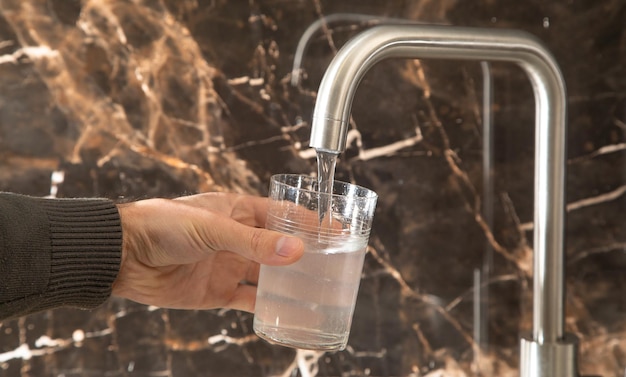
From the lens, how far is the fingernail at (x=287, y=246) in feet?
2.60

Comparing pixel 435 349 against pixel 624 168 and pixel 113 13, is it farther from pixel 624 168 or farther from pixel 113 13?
pixel 113 13

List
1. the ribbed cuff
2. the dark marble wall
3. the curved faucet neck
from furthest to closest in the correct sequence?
the dark marble wall
the ribbed cuff
the curved faucet neck

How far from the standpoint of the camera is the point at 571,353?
96 cm

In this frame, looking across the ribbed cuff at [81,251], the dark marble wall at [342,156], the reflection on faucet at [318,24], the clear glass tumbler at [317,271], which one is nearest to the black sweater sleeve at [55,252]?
the ribbed cuff at [81,251]

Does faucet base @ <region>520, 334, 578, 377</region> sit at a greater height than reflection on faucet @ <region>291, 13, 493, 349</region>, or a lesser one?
lesser

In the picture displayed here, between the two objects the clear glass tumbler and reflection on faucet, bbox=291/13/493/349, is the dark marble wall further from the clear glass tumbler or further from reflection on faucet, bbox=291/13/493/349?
the clear glass tumbler

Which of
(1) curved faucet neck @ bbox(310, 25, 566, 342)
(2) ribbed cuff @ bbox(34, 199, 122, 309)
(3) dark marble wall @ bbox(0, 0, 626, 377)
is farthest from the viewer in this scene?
(3) dark marble wall @ bbox(0, 0, 626, 377)

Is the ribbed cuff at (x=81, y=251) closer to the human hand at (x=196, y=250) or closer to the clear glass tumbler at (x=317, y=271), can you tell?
the human hand at (x=196, y=250)

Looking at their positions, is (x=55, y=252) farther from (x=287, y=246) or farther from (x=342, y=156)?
(x=342, y=156)

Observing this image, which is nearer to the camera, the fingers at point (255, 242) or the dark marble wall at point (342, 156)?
the fingers at point (255, 242)

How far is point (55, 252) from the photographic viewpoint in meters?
0.91

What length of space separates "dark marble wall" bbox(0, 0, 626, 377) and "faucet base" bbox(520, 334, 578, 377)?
0.41 m

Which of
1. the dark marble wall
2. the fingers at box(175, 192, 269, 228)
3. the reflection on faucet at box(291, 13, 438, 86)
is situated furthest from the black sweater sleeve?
the reflection on faucet at box(291, 13, 438, 86)

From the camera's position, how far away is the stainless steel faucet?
79 cm
